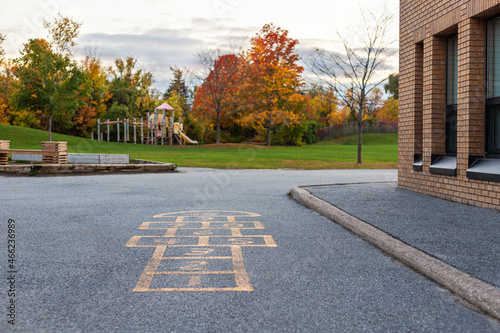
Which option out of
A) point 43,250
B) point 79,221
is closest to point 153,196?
point 79,221

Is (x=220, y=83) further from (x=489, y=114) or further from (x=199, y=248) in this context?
(x=199, y=248)

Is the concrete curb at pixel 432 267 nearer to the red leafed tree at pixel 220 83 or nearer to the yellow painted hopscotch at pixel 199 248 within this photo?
the yellow painted hopscotch at pixel 199 248

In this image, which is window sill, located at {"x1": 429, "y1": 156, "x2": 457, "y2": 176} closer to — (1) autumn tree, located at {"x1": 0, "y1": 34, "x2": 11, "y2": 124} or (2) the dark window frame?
(2) the dark window frame

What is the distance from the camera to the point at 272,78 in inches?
1694

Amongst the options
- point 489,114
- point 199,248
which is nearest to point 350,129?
point 489,114

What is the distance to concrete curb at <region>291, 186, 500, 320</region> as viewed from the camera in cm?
345

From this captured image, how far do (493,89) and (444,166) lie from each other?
165 cm

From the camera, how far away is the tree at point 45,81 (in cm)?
2920

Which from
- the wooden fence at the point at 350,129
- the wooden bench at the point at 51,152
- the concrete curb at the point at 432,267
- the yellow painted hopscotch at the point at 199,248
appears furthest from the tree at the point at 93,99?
the concrete curb at the point at 432,267

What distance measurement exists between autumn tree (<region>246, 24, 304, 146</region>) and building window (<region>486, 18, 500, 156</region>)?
113 feet

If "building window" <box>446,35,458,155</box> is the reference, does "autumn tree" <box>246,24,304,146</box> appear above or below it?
above

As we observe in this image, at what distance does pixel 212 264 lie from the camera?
15.3 feet

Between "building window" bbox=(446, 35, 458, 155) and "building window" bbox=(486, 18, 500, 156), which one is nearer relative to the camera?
"building window" bbox=(486, 18, 500, 156)

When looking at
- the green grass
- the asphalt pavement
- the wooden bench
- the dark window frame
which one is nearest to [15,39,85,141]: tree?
the green grass
